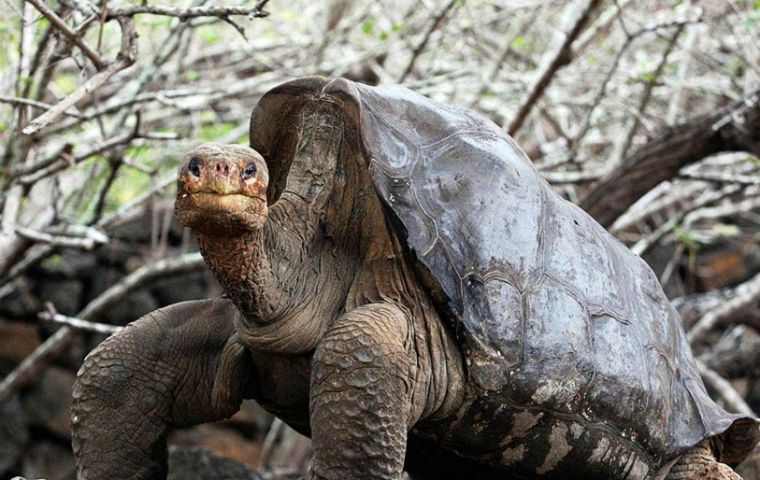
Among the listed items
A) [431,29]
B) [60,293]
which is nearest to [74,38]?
[431,29]

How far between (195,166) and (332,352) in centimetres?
58

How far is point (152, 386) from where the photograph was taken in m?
3.01

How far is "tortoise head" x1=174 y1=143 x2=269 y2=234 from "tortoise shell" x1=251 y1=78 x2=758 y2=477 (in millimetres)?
447

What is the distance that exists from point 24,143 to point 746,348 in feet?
13.7

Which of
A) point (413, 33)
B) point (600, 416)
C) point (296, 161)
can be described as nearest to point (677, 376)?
point (600, 416)

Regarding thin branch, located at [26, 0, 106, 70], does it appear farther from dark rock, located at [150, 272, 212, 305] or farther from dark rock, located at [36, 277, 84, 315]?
dark rock, located at [150, 272, 212, 305]

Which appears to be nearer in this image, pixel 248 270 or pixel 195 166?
pixel 195 166

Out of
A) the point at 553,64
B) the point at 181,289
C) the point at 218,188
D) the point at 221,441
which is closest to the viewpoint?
the point at 218,188

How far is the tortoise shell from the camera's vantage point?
279 cm

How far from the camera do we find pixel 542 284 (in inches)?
116

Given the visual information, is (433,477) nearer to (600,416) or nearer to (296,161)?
(600,416)

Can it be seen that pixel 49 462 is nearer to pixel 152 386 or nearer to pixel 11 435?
pixel 11 435

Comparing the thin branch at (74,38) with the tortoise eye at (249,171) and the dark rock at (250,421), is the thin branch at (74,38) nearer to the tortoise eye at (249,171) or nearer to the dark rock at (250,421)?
the tortoise eye at (249,171)

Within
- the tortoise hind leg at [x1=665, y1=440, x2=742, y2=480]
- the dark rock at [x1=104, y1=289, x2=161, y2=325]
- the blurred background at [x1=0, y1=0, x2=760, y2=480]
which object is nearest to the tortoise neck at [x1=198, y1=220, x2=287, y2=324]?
the blurred background at [x1=0, y1=0, x2=760, y2=480]
